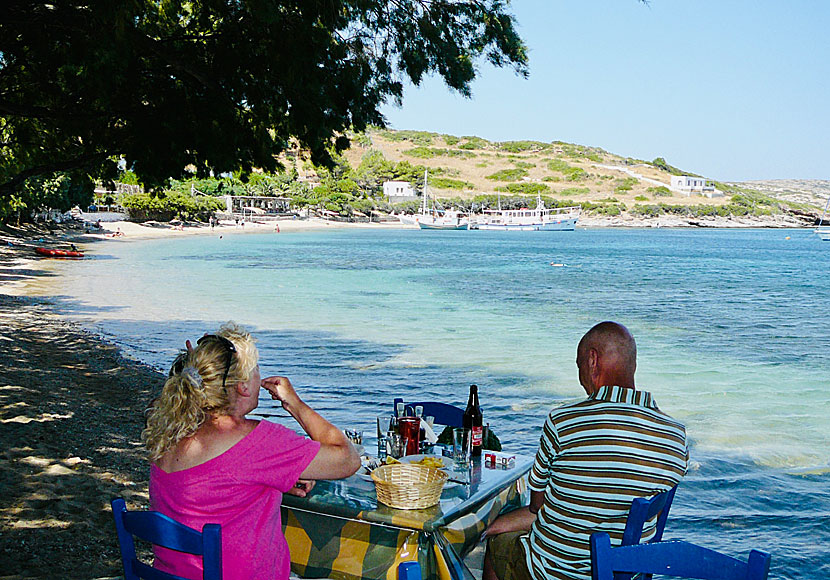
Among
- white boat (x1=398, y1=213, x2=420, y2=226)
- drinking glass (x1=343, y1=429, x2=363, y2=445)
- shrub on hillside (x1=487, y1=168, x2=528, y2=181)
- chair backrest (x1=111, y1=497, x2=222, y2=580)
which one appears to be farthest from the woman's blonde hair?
shrub on hillside (x1=487, y1=168, x2=528, y2=181)

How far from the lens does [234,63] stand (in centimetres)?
581

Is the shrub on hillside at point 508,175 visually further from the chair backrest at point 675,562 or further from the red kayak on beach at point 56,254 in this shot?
the chair backrest at point 675,562

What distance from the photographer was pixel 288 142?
23.7 feet

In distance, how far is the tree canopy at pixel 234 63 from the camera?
16.8 feet

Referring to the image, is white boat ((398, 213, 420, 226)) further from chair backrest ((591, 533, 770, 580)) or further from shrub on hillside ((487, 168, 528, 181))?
chair backrest ((591, 533, 770, 580))

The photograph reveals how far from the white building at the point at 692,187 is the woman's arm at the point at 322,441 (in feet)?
486

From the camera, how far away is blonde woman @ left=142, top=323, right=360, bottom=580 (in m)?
2.26

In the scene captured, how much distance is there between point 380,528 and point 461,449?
58 cm

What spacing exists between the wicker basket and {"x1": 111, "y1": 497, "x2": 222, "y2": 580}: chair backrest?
72cm

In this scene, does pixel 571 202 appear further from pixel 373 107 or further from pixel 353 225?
pixel 373 107

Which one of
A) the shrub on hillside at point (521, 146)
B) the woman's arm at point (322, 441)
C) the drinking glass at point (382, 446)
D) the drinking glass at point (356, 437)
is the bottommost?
the drinking glass at point (382, 446)

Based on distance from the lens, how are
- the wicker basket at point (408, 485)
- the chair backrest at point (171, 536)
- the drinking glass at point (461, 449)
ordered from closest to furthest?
the chair backrest at point (171, 536) < the wicker basket at point (408, 485) < the drinking glass at point (461, 449)

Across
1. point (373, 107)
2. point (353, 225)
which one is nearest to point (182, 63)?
point (373, 107)

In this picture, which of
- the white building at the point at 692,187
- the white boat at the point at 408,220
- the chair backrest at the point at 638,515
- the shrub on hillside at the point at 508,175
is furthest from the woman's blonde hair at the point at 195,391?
the white building at the point at 692,187
